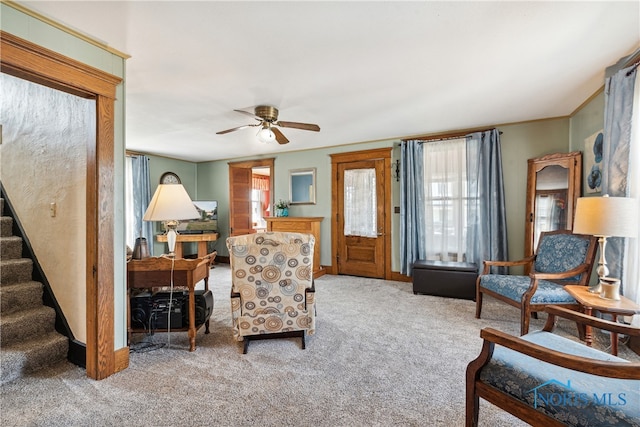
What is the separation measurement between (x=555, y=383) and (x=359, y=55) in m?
2.21

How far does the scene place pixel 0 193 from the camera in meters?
2.81

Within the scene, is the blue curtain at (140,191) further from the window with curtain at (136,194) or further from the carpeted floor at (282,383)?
the carpeted floor at (282,383)

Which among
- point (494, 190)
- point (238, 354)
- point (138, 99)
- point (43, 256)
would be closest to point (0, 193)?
point (43, 256)

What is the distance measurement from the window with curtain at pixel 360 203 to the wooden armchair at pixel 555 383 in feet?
11.5

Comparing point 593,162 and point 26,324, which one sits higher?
point 593,162

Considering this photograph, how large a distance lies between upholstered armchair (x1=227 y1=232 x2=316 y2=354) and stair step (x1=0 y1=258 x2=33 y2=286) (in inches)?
70.2

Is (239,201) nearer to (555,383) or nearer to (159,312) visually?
(159,312)

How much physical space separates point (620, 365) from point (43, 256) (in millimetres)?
3675

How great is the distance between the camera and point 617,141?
2326mm

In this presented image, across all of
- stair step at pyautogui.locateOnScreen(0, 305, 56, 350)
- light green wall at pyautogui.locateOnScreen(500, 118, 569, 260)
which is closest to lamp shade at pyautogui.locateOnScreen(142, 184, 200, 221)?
stair step at pyautogui.locateOnScreen(0, 305, 56, 350)

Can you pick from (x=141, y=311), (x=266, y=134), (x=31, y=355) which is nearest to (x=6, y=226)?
(x=31, y=355)

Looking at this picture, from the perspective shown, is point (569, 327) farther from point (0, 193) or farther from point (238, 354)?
point (0, 193)

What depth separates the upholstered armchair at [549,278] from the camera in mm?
2492

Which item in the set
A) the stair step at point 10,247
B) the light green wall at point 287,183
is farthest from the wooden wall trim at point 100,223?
the light green wall at point 287,183
